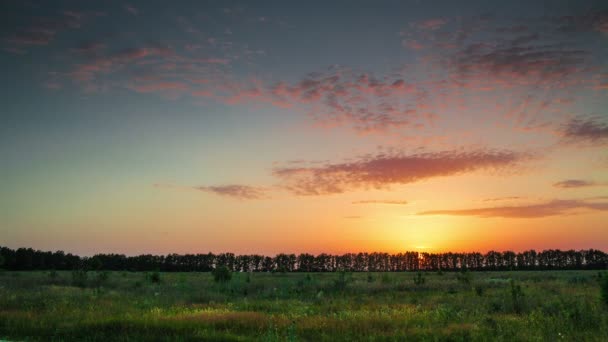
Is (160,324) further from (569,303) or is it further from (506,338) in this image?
(569,303)

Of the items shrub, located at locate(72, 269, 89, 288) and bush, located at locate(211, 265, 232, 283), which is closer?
shrub, located at locate(72, 269, 89, 288)

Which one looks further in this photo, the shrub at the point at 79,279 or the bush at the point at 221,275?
the bush at the point at 221,275

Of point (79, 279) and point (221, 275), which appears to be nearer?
point (79, 279)

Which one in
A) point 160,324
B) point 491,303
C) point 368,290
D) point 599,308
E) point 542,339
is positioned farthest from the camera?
point 368,290

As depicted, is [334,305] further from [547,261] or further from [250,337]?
[547,261]

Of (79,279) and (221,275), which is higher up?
(79,279)

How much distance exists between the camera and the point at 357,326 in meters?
13.5

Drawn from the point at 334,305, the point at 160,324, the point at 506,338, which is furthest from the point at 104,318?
the point at 506,338

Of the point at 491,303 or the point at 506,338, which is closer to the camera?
the point at 506,338

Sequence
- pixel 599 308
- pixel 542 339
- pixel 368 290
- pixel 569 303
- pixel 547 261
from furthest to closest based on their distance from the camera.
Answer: pixel 547 261 < pixel 368 290 < pixel 569 303 < pixel 599 308 < pixel 542 339

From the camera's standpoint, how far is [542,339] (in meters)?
11.2

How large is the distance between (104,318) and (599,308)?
19001mm

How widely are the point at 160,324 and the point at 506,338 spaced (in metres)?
10.5

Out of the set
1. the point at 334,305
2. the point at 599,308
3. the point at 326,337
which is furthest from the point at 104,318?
the point at 599,308
